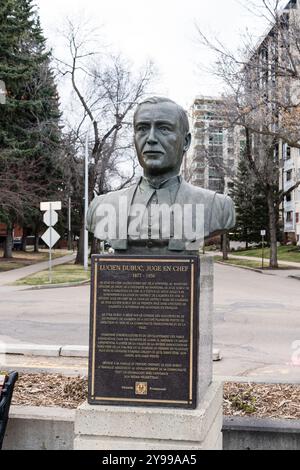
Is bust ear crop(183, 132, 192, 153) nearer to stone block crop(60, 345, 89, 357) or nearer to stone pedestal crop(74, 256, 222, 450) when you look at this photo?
stone pedestal crop(74, 256, 222, 450)

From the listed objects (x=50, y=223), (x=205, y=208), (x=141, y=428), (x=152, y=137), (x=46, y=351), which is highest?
(x=152, y=137)

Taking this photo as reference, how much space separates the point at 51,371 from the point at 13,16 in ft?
97.1

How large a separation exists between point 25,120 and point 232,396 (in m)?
32.2

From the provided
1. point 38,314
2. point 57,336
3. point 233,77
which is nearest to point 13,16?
point 233,77

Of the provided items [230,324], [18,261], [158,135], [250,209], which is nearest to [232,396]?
[158,135]

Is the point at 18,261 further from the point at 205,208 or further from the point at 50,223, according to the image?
the point at 205,208

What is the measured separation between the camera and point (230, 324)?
476 inches

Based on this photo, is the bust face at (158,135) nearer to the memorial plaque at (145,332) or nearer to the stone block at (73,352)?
the memorial plaque at (145,332)

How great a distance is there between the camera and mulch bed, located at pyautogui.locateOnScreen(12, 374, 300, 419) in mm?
5328

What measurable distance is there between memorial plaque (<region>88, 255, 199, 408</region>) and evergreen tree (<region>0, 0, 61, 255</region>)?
2465 centimetres

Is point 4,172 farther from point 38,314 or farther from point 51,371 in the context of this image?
point 51,371

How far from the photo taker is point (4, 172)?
29969 millimetres

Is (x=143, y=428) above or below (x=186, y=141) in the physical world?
below

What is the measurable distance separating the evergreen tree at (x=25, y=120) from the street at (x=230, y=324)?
1267cm
